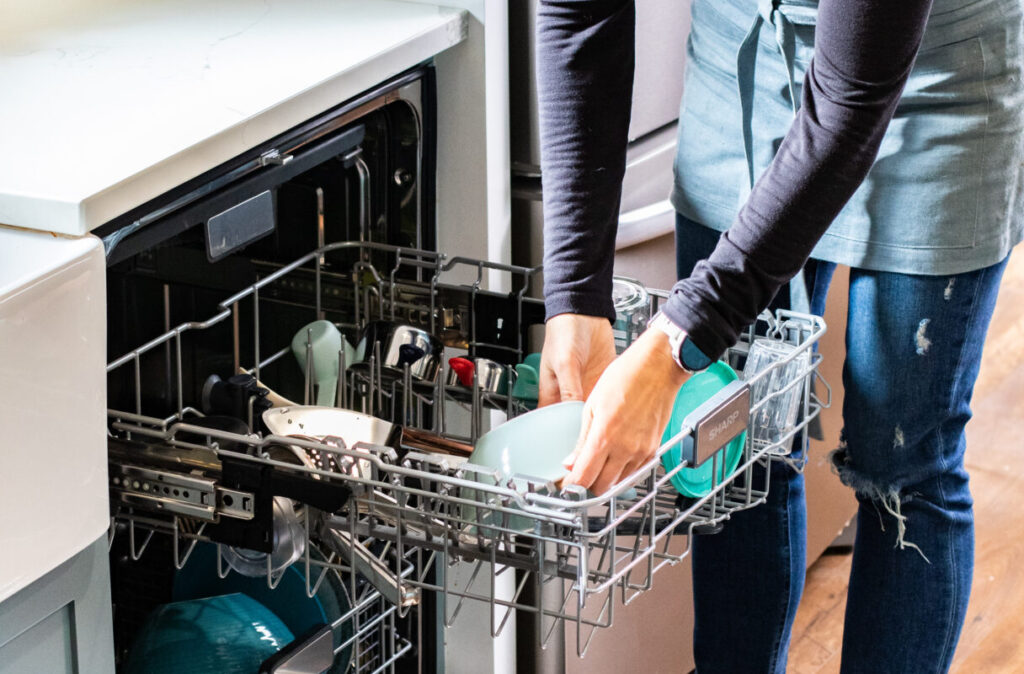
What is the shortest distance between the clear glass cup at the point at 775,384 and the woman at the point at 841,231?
91 mm

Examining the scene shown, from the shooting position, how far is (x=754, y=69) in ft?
4.22

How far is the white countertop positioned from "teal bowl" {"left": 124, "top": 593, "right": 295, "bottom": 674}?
450mm

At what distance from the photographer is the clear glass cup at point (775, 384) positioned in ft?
3.81

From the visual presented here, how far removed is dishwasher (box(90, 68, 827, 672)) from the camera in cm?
98

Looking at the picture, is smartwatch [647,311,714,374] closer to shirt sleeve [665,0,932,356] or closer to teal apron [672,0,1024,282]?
shirt sleeve [665,0,932,356]

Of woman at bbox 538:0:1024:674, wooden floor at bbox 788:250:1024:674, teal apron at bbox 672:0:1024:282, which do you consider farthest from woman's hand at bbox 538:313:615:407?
wooden floor at bbox 788:250:1024:674

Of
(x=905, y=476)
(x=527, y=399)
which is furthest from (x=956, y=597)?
(x=527, y=399)

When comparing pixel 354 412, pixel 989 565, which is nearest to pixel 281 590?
pixel 354 412

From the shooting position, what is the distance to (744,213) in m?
1.07

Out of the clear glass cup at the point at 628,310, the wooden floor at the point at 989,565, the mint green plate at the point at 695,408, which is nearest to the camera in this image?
the mint green plate at the point at 695,408

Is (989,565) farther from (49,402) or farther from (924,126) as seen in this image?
(49,402)

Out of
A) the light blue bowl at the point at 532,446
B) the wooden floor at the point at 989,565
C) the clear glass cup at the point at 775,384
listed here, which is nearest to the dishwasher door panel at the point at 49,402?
the light blue bowl at the point at 532,446

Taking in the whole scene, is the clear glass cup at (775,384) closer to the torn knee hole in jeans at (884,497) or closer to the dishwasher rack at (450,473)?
the dishwasher rack at (450,473)

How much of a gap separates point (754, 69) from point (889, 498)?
44 centimetres
